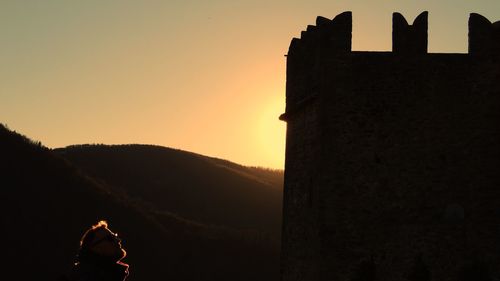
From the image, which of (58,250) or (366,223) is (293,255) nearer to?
(366,223)

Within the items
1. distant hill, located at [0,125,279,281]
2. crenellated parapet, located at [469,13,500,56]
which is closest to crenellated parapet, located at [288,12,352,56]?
crenellated parapet, located at [469,13,500,56]

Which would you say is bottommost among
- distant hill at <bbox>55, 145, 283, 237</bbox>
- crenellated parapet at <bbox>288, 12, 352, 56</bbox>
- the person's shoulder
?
the person's shoulder

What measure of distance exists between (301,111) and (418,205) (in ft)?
11.7

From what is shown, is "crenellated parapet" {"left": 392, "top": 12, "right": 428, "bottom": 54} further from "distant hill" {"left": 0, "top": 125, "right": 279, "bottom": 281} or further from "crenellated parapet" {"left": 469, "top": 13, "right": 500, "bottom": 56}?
"distant hill" {"left": 0, "top": 125, "right": 279, "bottom": 281}

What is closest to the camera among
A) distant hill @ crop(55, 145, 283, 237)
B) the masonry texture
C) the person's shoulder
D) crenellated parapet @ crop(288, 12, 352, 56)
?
the person's shoulder

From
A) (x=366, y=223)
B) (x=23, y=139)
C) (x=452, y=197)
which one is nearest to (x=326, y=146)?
(x=366, y=223)

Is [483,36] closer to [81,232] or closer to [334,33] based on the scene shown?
[334,33]

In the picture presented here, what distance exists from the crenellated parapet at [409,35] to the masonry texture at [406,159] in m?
0.02

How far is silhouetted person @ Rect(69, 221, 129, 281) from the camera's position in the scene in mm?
5449

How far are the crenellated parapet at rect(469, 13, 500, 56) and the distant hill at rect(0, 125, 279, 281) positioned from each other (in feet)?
81.9

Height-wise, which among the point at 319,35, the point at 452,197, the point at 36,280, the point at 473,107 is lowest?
the point at 36,280

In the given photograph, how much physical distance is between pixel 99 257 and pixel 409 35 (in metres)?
12.0

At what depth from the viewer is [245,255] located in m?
45.5

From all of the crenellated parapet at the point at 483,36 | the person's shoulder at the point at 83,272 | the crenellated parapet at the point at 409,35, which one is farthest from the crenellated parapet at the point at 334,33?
the person's shoulder at the point at 83,272
